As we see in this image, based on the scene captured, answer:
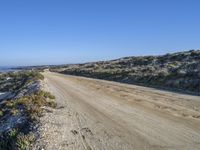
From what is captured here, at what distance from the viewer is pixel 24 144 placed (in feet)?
36.4

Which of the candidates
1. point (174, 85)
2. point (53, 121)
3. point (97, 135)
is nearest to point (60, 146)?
point (97, 135)

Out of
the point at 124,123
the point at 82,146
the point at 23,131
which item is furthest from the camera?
the point at 124,123

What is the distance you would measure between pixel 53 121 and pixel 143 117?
13.6ft

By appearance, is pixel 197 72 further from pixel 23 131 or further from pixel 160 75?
pixel 23 131

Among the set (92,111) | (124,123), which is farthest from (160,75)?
(124,123)

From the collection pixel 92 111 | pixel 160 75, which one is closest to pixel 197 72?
pixel 160 75

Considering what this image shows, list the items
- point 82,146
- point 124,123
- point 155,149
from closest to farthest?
point 155,149 → point 82,146 → point 124,123

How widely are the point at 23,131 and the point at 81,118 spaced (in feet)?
11.5

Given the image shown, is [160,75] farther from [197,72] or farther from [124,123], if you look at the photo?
[124,123]

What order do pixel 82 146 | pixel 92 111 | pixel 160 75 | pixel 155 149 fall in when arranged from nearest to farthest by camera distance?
pixel 155 149 < pixel 82 146 < pixel 92 111 < pixel 160 75

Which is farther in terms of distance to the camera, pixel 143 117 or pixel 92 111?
pixel 92 111

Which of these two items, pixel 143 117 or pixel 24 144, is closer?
pixel 24 144

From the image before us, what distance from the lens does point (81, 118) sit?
54.0ft

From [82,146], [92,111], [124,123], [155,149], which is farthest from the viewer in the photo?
[92,111]
